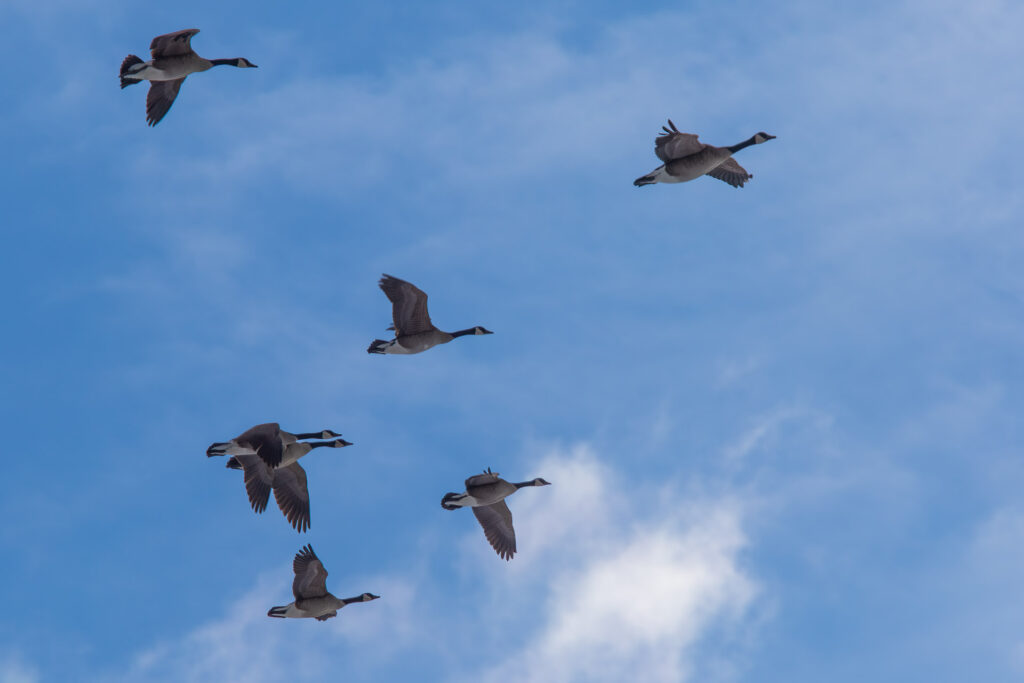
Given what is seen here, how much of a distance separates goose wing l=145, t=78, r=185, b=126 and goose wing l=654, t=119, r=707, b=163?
37.3 feet

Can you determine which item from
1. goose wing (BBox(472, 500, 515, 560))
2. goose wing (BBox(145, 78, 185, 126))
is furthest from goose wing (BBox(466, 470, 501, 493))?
goose wing (BBox(145, 78, 185, 126))

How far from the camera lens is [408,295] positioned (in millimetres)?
28266

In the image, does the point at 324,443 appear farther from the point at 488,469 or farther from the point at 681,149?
the point at 681,149

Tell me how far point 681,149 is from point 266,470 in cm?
1192

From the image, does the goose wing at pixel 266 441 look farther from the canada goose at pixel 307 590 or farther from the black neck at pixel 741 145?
the black neck at pixel 741 145

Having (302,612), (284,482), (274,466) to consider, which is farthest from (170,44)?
(302,612)

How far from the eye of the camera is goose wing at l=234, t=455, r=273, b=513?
28.6 meters

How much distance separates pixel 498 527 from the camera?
30.8m

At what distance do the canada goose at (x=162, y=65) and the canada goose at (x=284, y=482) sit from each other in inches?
327

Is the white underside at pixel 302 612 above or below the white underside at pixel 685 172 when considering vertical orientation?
below

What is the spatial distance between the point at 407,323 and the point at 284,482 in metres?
4.88

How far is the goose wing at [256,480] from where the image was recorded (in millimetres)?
28625

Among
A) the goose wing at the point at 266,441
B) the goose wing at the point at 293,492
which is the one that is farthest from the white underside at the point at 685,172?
the goose wing at the point at 293,492

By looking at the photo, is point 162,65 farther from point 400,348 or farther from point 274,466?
point 274,466
